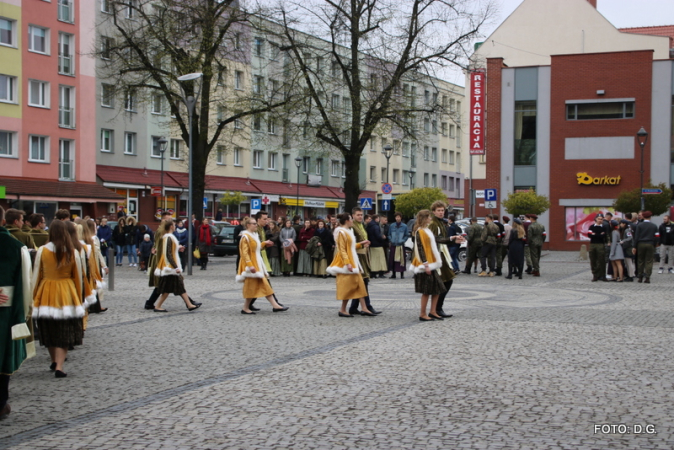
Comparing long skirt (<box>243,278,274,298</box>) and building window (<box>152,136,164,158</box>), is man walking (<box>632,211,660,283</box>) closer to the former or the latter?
long skirt (<box>243,278,274,298</box>)

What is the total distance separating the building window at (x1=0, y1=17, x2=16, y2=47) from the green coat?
40405mm

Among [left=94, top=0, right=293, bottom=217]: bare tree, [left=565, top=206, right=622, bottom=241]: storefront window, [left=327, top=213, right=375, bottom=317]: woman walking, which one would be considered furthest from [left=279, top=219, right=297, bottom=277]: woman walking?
[left=565, top=206, right=622, bottom=241]: storefront window

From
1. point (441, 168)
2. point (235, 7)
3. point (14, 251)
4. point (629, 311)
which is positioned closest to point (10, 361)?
point (14, 251)

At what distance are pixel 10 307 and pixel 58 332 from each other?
1.82 m

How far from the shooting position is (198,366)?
8.37m

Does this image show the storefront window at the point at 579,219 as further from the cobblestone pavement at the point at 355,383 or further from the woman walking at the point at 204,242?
the cobblestone pavement at the point at 355,383

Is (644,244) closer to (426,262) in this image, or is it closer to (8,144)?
(426,262)

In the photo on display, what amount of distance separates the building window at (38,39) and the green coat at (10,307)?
41.8m

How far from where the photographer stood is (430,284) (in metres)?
12.2

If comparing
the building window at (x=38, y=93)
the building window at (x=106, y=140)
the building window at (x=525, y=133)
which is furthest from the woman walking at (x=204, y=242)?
A: the building window at (x=106, y=140)

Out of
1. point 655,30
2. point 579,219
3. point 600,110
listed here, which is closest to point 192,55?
point 579,219

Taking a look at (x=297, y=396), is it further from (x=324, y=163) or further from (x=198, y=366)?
(x=324, y=163)

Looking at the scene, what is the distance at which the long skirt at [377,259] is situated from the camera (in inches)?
908

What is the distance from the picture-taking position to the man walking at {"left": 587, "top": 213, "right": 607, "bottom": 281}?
22.2 m
